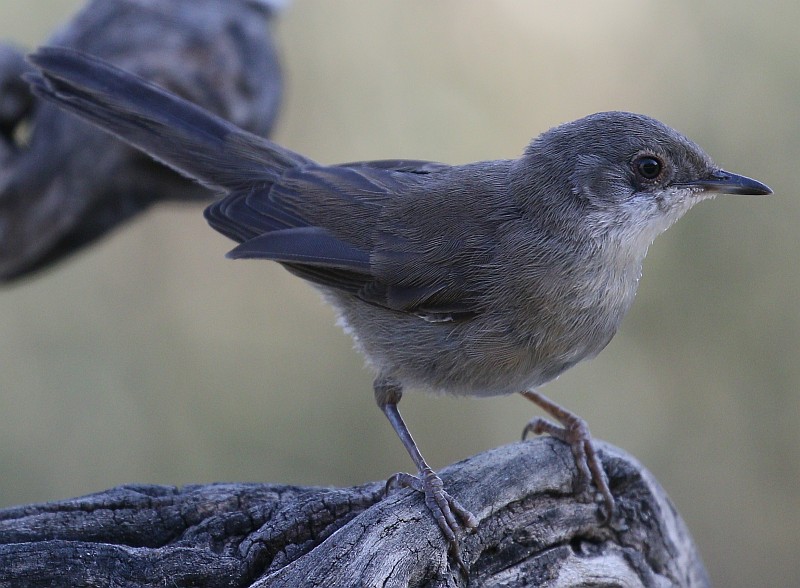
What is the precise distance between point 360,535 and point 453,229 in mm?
1305

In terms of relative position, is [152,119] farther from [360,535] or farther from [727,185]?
[727,185]

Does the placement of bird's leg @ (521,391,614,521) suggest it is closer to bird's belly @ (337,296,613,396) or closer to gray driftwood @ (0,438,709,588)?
gray driftwood @ (0,438,709,588)

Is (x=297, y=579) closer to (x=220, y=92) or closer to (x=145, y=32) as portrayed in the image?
(x=220, y=92)

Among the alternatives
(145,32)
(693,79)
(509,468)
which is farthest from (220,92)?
(693,79)

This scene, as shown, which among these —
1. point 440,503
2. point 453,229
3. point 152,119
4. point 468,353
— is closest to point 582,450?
point 468,353

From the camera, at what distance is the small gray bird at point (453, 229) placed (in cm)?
340

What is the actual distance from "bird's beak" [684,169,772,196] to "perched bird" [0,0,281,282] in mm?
2569

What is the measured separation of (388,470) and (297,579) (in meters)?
3.96

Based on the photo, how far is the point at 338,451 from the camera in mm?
6844

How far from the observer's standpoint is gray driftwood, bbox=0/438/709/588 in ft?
9.14

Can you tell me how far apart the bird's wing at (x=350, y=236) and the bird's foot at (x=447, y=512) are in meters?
Answer: 0.70

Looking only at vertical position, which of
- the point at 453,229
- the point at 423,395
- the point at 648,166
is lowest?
the point at 648,166

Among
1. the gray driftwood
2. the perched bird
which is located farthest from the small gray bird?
the perched bird

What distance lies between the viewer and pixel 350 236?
3.82 metres
